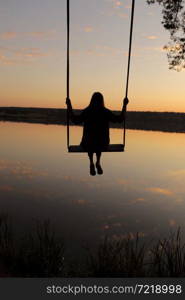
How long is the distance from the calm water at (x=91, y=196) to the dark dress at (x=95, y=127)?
7.32 m

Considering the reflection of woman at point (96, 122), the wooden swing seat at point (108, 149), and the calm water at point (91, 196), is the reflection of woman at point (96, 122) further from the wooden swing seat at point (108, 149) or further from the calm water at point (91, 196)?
the calm water at point (91, 196)

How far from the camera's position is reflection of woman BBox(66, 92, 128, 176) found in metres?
7.84

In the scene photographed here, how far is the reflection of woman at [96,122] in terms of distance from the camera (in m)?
7.84

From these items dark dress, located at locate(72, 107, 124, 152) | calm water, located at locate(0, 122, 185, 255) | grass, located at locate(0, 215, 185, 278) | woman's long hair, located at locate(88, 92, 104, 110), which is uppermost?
woman's long hair, located at locate(88, 92, 104, 110)

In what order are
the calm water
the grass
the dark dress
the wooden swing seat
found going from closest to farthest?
the wooden swing seat, the dark dress, the grass, the calm water

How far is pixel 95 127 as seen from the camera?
312 inches

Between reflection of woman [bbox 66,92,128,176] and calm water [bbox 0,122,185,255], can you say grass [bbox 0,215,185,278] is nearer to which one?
reflection of woman [bbox 66,92,128,176]

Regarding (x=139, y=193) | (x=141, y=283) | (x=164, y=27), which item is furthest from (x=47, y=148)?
(x=141, y=283)

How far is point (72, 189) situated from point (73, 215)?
22.4ft

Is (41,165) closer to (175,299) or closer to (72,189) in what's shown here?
(72,189)

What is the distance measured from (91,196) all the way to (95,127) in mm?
Result: 17499

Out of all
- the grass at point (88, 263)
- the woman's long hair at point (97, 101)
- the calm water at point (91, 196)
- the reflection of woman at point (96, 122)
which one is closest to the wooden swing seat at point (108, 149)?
the reflection of woman at point (96, 122)

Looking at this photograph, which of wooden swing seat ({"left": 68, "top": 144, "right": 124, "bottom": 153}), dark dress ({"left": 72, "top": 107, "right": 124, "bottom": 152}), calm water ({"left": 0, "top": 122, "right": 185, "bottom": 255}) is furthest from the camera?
calm water ({"left": 0, "top": 122, "right": 185, "bottom": 255})

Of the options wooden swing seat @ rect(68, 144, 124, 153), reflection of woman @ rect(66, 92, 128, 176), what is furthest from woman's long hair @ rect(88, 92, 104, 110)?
wooden swing seat @ rect(68, 144, 124, 153)
